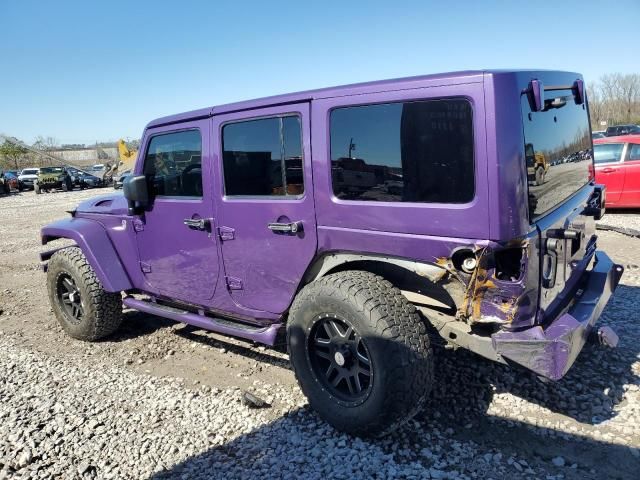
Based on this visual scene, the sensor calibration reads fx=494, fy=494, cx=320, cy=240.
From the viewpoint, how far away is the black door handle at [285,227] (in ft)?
10.3

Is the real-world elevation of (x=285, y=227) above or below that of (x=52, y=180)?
below

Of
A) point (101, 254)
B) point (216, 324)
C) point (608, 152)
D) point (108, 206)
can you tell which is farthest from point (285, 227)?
point (608, 152)

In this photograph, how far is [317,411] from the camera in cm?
305

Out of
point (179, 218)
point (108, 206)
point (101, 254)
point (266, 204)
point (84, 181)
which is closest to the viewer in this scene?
point (266, 204)

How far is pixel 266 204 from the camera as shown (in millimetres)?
3309

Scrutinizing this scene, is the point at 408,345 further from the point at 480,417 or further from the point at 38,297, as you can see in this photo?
the point at 38,297

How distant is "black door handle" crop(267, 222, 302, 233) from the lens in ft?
10.3

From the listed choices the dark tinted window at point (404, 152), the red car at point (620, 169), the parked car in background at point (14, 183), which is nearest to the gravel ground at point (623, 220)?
the red car at point (620, 169)

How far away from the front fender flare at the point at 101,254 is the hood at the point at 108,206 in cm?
16

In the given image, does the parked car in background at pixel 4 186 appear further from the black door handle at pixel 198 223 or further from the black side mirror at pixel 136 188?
the black door handle at pixel 198 223

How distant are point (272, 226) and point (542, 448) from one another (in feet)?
6.75

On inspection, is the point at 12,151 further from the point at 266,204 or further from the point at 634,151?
the point at 266,204

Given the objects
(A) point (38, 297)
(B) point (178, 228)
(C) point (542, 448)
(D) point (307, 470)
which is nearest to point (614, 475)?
(C) point (542, 448)

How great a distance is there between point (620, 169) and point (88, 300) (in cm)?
919
